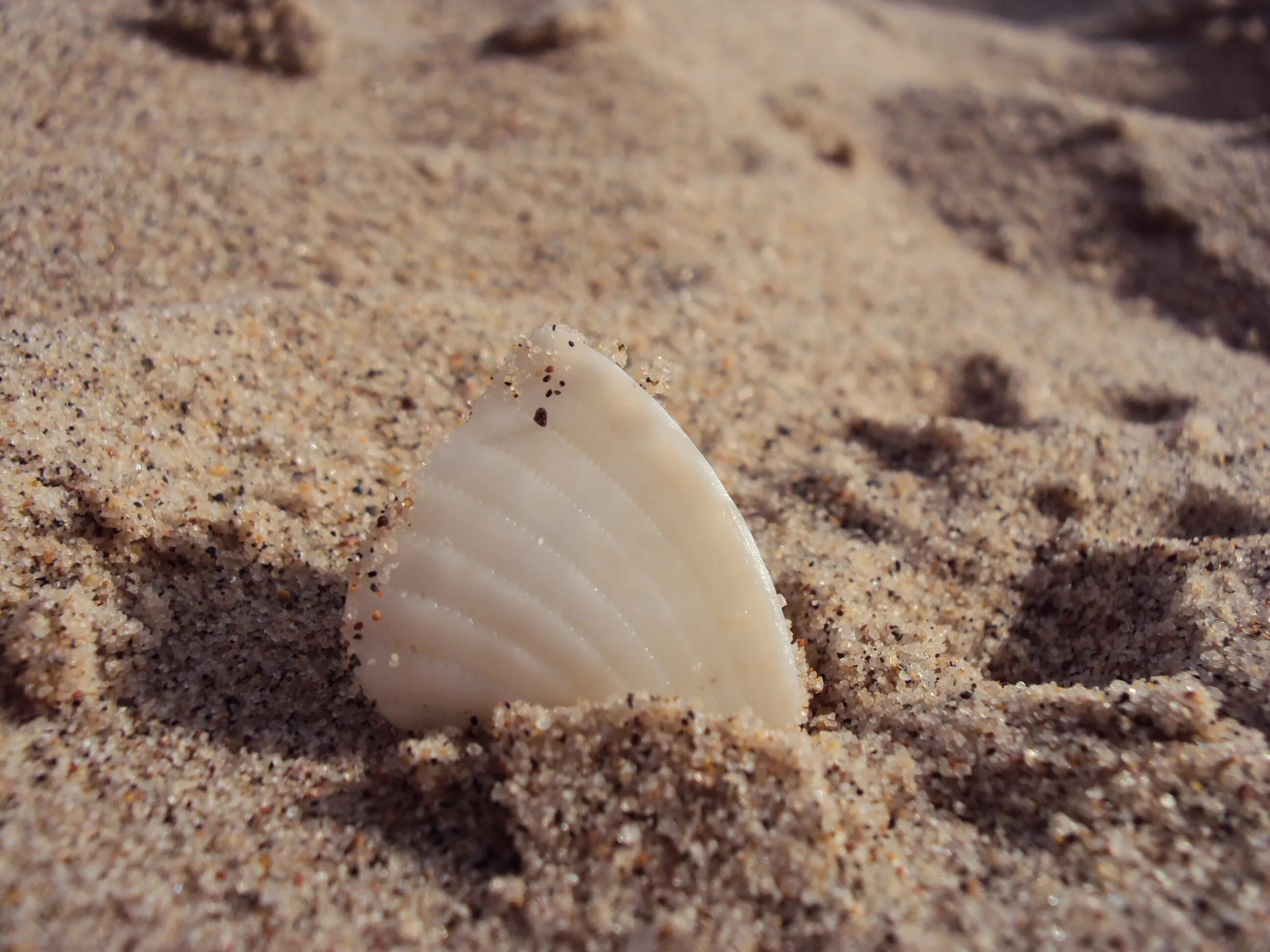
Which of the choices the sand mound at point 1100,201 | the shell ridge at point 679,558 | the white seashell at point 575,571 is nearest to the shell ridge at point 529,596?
the white seashell at point 575,571

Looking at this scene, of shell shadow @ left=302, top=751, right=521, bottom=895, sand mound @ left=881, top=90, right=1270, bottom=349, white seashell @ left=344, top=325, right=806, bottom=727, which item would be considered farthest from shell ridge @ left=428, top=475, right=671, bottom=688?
sand mound @ left=881, top=90, right=1270, bottom=349

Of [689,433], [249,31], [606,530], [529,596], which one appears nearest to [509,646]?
[529,596]

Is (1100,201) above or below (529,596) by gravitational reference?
above

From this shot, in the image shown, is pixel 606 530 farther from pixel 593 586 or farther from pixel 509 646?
pixel 509 646

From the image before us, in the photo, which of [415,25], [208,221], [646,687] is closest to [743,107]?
[415,25]

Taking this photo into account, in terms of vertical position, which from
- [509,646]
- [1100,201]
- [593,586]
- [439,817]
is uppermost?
[1100,201]

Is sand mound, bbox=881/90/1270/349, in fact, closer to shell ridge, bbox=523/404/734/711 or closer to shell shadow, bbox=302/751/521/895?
shell ridge, bbox=523/404/734/711
